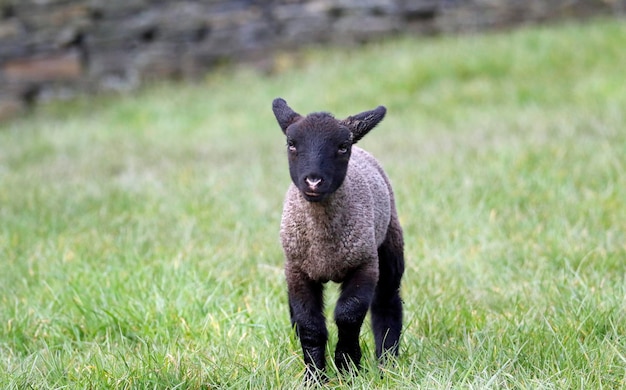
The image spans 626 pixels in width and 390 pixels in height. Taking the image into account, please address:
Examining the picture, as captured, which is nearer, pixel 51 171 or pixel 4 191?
pixel 4 191

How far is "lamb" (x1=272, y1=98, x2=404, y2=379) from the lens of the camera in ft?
10.9

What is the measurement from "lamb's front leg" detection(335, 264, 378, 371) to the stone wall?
10.9 m

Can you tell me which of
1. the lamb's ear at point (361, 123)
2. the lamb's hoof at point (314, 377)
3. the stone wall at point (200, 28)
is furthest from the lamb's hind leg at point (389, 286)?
the stone wall at point (200, 28)

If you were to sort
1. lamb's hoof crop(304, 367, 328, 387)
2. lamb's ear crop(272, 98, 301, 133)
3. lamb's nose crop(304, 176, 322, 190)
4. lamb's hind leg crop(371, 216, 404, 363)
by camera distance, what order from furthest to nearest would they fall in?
lamb's hind leg crop(371, 216, 404, 363) < lamb's ear crop(272, 98, 301, 133) < lamb's hoof crop(304, 367, 328, 387) < lamb's nose crop(304, 176, 322, 190)

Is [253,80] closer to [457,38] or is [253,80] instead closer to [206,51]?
[206,51]

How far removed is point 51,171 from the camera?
29.3 ft

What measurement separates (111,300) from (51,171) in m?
4.72

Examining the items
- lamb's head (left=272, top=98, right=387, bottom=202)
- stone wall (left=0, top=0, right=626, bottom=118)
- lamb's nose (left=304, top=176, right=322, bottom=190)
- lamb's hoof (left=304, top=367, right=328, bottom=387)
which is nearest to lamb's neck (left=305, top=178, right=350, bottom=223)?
lamb's head (left=272, top=98, right=387, bottom=202)

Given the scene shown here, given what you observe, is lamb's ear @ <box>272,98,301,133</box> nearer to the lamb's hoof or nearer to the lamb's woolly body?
the lamb's woolly body

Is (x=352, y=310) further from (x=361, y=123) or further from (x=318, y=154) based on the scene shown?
(x=361, y=123)

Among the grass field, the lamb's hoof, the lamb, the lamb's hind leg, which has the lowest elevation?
the grass field

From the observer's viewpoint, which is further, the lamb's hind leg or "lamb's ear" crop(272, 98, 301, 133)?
the lamb's hind leg

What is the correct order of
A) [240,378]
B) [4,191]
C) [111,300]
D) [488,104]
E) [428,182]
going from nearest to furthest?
1. [240,378]
2. [111,300]
3. [428,182]
4. [4,191]
5. [488,104]

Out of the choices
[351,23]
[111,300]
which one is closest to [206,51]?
[351,23]
